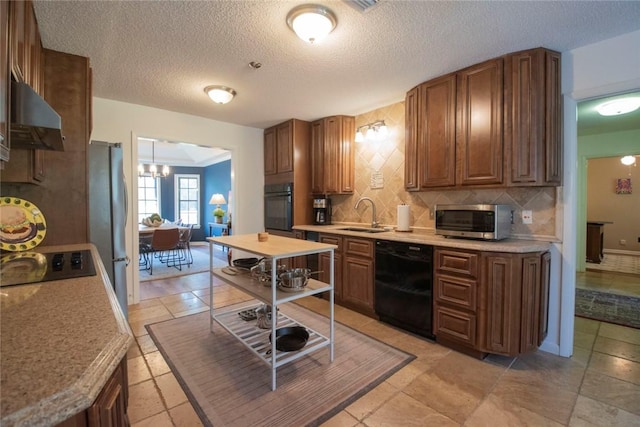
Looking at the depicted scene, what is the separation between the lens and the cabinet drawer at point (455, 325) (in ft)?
7.40

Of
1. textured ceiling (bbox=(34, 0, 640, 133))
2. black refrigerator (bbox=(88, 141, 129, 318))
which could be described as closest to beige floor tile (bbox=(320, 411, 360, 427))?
black refrigerator (bbox=(88, 141, 129, 318))

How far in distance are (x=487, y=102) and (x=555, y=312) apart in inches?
72.2

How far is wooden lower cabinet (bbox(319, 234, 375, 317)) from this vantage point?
302cm

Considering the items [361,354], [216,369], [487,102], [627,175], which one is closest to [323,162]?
[487,102]

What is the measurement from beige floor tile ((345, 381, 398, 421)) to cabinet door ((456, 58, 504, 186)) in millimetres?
1782

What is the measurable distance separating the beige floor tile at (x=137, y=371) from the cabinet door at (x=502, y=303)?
2539 millimetres

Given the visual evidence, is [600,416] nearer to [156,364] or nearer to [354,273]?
[354,273]

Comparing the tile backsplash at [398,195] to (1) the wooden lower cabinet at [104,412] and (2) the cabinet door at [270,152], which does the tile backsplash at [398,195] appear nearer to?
(2) the cabinet door at [270,152]

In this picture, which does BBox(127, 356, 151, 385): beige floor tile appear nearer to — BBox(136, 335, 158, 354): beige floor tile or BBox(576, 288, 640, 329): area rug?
BBox(136, 335, 158, 354): beige floor tile

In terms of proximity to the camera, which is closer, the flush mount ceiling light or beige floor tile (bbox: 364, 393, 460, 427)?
beige floor tile (bbox: 364, 393, 460, 427)

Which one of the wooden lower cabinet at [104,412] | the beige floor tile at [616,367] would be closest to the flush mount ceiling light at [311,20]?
the wooden lower cabinet at [104,412]

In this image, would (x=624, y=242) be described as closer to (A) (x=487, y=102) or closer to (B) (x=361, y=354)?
(A) (x=487, y=102)

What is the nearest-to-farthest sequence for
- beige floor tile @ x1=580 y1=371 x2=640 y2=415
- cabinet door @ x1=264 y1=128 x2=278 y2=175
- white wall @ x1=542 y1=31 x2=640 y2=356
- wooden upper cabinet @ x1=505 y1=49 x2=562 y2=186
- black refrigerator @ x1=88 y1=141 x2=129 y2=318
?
beige floor tile @ x1=580 y1=371 x2=640 y2=415 < white wall @ x1=542 y1=31 x2=640 y2=356 < wooden upper cabinet @ x1=505 y1=49 x2=562 y2=186 < black refrigerator @ x1=88 y1=141 x2=129 y2=318 < cabinet door @ x1=264 y1=128 x2=278 y2=175

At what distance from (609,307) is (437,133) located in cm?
290
